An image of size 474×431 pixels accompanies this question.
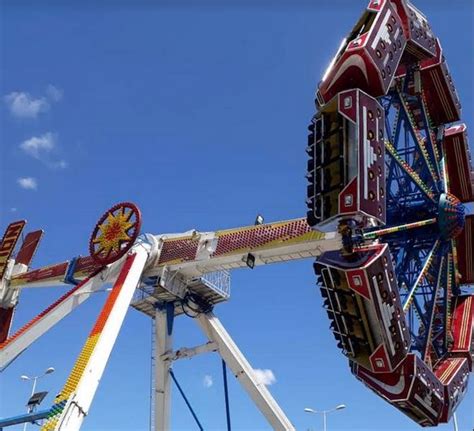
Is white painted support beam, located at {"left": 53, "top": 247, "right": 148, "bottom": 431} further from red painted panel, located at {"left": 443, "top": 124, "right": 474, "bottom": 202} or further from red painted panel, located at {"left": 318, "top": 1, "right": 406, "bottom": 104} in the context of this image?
red painted panel, located at {"left": 443, "top": 124, "right": 474, "bottom": 202}

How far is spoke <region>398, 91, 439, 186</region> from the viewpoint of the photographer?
2958 centimetres

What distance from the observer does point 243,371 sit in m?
28.6

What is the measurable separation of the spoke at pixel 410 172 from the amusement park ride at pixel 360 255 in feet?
0.24

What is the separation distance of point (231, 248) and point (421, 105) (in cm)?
1124

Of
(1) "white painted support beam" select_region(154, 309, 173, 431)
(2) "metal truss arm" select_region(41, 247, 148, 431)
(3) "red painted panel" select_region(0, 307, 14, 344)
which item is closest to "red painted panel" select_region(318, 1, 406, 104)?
(2) "metal truss arm" select_region(41, 247, 148, 431)

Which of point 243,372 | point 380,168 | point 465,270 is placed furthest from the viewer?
point 465,270

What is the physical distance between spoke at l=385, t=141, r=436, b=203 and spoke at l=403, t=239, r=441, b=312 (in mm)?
2101

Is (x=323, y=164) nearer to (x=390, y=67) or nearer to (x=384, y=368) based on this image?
(x=390, y=67)

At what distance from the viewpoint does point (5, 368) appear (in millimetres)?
30500

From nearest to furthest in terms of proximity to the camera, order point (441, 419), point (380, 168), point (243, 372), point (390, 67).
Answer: point (380, 168) → point (390, 67) → point (441, 419) → point (243, 372)

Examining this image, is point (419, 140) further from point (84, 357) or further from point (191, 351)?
point (84, 357)

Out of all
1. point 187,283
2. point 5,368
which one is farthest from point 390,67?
point 5,368

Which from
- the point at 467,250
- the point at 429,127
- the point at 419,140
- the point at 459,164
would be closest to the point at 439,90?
the point at 429,127

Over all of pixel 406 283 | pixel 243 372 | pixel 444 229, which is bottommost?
pixel 243 372
